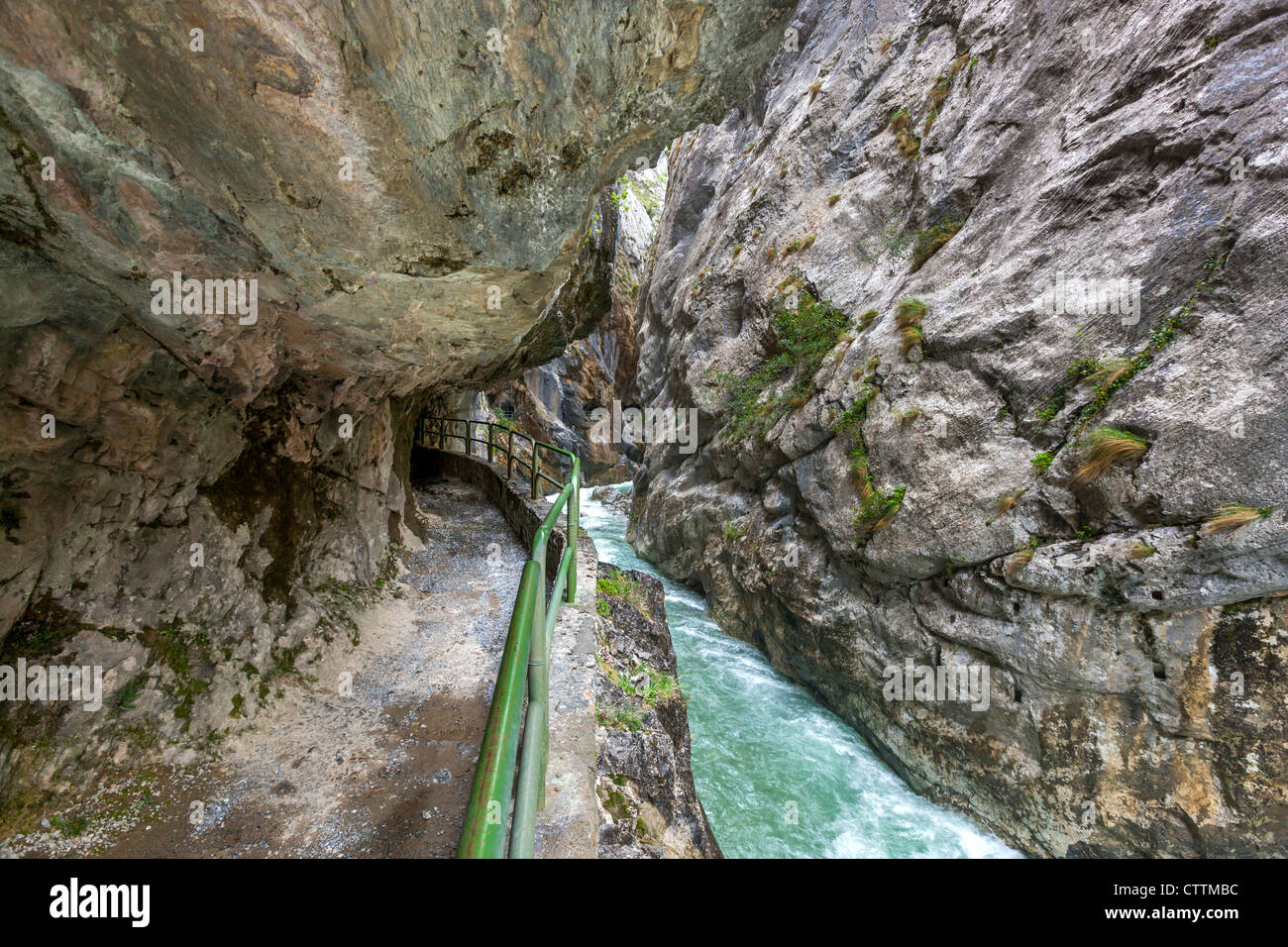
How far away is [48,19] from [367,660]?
12.5 ft

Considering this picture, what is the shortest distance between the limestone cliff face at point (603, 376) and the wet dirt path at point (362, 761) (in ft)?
68.5

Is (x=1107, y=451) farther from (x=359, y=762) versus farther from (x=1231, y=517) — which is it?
(x=359, y=762)

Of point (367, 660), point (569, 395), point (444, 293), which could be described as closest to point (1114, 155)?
point (444, 293)

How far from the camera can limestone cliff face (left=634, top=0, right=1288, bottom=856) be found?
12.5 feet

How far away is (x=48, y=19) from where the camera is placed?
5.57ft

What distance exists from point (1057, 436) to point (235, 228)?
6.73m

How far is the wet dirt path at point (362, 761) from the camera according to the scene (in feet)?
7.70

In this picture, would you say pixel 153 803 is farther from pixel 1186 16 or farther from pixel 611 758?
pixel 1186 16

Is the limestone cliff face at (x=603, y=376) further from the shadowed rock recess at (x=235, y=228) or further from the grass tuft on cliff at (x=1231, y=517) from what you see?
the grass tuft on cliff at (x=1231, y=517)

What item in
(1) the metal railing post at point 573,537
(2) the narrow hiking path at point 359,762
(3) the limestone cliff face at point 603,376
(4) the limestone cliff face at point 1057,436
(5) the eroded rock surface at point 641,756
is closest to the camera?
(2) the narrow hiking path at point 359,762

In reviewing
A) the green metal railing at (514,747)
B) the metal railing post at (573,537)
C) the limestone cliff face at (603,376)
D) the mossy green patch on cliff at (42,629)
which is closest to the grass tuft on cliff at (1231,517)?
the metal railing post at (573,537)

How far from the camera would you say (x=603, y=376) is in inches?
1224

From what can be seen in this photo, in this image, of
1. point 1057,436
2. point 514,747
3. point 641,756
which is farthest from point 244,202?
point 1057,436

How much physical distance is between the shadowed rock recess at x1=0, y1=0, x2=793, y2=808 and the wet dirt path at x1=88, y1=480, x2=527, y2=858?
0.39 m
